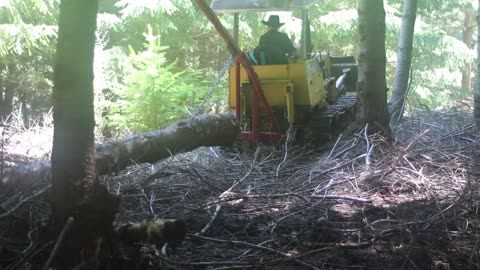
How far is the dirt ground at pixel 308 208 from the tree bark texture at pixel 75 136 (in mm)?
194

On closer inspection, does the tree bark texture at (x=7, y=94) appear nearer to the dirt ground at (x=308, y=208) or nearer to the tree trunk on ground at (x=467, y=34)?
the dirt ground at (x=308, y=208)

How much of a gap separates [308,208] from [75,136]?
2380 mm

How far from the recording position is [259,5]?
28.5 feet

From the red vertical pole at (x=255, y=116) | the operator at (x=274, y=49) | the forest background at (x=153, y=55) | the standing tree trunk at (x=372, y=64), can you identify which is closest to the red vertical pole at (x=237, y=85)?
the red vertical pole at (x=255, y=116)

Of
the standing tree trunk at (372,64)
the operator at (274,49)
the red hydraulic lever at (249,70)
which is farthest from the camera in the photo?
the operator at (274,49)

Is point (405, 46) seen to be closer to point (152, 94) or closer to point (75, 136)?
point (152, 94)

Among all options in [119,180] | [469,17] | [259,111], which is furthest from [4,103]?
[469,17]

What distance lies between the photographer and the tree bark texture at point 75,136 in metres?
3.17

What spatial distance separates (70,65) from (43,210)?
5.54ft

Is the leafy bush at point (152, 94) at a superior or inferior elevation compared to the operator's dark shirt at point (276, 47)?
inferior

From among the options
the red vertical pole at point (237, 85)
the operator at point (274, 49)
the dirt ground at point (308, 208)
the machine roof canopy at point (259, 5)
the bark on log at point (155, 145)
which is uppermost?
the machine roof canopy at point (259, 5)

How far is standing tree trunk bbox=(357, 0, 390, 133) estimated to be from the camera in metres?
7.20

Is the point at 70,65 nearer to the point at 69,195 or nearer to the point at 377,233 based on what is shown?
the point at 69,195

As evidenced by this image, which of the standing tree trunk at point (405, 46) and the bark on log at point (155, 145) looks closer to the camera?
the bark on log at point (155, 145)
